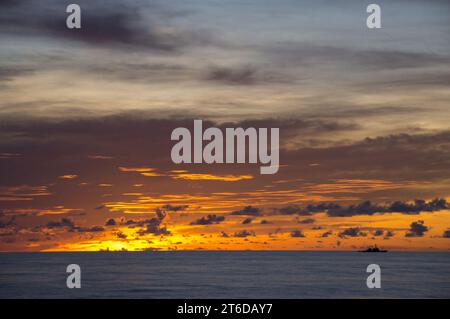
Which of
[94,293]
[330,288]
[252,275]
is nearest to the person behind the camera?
[94,293]

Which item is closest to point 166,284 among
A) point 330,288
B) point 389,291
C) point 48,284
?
point 48,284

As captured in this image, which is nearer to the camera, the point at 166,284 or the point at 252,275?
the point at 166,284
